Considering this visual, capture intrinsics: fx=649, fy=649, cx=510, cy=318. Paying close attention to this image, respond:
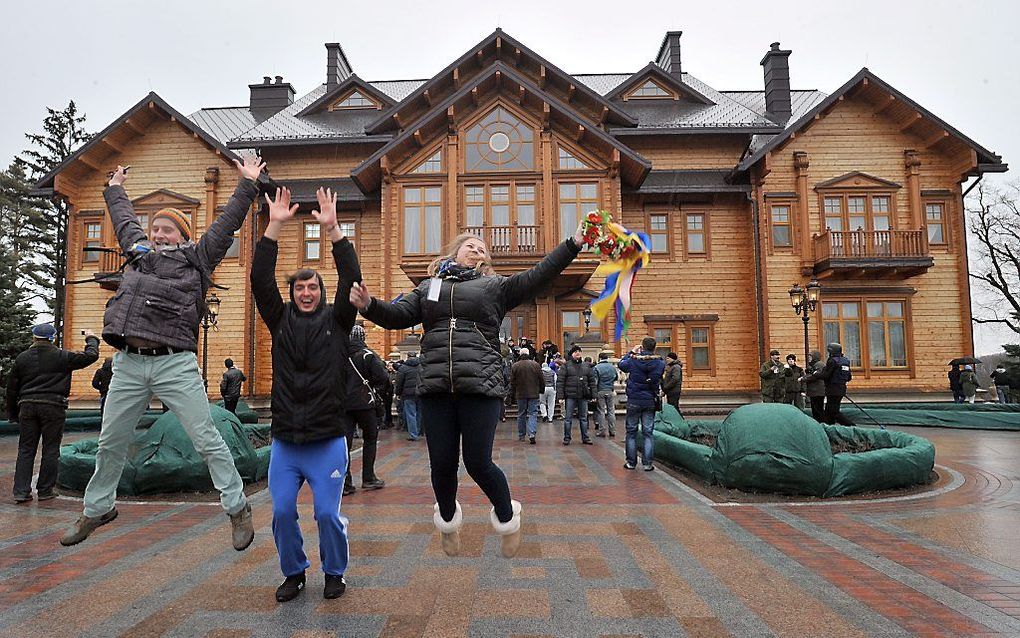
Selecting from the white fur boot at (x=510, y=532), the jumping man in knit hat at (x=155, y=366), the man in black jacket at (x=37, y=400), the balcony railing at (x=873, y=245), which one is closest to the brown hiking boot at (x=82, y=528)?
the jumping man in knit hat at (x=155, y=366)

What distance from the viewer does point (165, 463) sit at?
23.4 ft

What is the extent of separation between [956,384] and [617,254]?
883 inches

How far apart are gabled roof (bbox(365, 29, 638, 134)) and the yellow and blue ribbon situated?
20.4 meters

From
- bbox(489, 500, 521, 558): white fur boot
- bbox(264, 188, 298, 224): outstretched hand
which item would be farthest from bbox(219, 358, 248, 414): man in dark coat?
bbox(489, 500, 521, 558): white fur boot

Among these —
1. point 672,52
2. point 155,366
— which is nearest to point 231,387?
point 155,366

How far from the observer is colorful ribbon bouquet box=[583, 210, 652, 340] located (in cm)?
406

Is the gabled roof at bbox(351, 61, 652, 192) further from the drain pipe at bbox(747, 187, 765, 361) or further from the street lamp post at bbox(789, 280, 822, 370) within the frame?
the street lamp post at bbox(789, 280, 822, 370)

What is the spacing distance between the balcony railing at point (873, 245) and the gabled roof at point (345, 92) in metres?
17.7

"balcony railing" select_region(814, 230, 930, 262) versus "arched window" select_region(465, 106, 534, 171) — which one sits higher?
"arched window" select_region(465, 106, 534, 171)

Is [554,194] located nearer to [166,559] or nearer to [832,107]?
[832,107]

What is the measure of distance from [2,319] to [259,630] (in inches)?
970

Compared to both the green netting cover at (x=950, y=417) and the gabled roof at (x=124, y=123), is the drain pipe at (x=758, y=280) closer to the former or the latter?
the green netting cover at (x=950, y=417)

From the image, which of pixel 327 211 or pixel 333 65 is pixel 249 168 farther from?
pixel 333 65

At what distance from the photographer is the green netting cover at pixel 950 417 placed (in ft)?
52.1
